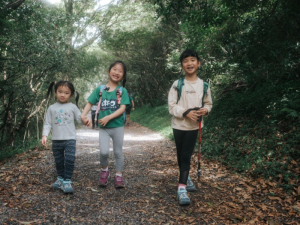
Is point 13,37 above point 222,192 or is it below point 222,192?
above

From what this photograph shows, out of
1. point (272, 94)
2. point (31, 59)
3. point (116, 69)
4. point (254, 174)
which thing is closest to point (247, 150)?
point (254, 174)

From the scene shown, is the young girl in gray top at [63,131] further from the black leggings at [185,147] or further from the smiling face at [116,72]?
the black leggings at [185,147]

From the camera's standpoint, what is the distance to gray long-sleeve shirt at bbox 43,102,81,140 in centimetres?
341

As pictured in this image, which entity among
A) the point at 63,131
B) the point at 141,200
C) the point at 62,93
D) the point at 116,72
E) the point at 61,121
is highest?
the point at 116,72

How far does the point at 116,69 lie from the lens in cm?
356

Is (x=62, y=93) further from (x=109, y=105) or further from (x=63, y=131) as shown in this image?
(x=109, y=105)

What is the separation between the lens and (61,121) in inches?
136

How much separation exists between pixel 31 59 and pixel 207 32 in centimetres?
548

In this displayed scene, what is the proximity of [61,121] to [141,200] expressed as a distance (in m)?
1.63

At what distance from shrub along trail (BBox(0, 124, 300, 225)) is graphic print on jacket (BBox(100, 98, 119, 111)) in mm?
1254

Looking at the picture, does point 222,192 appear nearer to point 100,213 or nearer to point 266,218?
point 266,218

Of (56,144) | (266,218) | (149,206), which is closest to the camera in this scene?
(266,218)

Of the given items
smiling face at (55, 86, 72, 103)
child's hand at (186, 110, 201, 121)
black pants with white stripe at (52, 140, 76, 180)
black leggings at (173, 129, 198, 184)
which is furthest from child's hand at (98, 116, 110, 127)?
child's hand at (186, 110, 201, 121)

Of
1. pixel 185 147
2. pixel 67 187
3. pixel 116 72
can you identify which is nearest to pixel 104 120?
pixel 116 72
